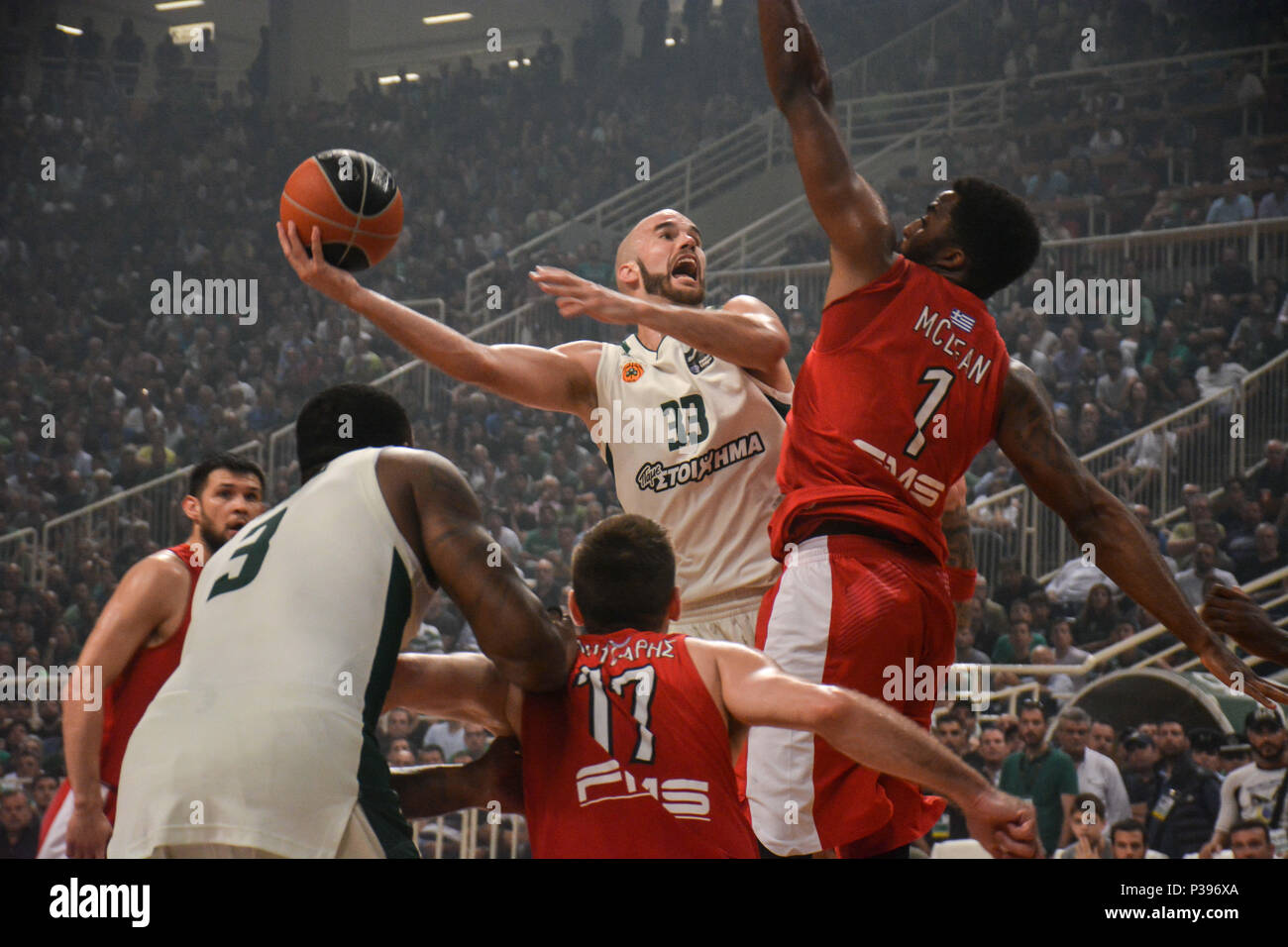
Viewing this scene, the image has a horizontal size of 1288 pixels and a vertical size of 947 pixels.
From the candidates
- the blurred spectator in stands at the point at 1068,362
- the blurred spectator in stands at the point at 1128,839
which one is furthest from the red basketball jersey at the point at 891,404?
the blurred spectator in stands at the point at 1068,362

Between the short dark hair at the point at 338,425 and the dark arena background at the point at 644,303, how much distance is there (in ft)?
1.40

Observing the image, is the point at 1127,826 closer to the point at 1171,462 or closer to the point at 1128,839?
the point at 1128,839

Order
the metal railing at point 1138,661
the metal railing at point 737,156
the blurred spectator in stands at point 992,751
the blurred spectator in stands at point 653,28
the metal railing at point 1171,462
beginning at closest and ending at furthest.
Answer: the blurred spectator in stands at point 992,751, the metal railing at point 1138,661, the metal railing at point 1171,462, the metal railing at point 737,156, the blurred spectator in stands at point 653,28

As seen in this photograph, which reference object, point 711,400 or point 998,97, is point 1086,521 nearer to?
point 711,400

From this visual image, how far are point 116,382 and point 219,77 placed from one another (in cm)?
717

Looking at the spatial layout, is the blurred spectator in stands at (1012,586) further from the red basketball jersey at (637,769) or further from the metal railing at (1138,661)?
the red basketball jersey at (637,769)

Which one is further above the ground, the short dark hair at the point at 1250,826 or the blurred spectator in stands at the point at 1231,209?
the blurred spectator in stands at the point at 1231,209

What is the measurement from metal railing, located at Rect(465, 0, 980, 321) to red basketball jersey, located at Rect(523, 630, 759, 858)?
14.5m

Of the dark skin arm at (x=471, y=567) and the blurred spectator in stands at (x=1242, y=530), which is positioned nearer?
the dark skin arm at (x=471, y=567)

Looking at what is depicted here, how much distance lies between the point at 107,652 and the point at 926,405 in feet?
8.34

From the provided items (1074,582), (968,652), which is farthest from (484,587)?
(1074,582)

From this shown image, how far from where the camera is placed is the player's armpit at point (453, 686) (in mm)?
2746

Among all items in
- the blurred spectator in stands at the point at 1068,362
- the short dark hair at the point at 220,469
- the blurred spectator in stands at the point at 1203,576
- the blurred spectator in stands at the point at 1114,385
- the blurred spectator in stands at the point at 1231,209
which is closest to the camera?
the short dark hair at the point at 220,469

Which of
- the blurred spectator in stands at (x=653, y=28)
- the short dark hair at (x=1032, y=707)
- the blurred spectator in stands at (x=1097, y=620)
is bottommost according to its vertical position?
the short dark hair at (x=1032, y=707)
